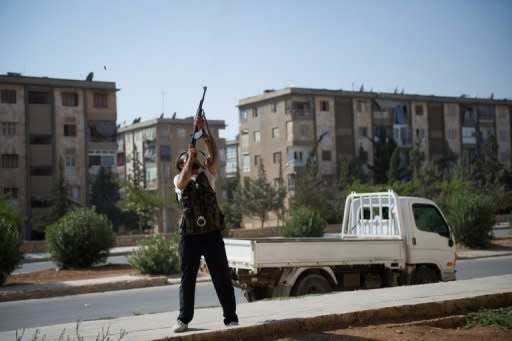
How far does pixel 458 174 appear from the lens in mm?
64938

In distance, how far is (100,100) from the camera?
65688 mm

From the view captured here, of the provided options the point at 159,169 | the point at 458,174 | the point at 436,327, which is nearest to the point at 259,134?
the point at 159,169

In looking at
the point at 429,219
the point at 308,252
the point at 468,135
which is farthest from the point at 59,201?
the point at 468,135

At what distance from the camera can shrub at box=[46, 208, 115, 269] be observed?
2400cm

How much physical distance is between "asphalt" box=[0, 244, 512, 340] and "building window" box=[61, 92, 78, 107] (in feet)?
185

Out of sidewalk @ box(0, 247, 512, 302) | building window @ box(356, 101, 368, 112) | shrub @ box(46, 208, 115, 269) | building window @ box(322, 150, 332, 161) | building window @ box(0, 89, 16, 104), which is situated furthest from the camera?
building window @ box(356, 101, 368, 112)

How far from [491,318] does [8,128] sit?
57484mm

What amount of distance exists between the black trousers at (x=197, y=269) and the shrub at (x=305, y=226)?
2213 cm

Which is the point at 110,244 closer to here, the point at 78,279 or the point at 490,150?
the point at 78,279

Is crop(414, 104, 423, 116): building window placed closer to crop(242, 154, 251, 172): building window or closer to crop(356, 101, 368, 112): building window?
crop(356, 101, 368, 112): building window

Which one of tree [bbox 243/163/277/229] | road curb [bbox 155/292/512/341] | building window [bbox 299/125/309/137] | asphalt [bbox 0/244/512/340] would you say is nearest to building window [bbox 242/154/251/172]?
building window [bbox 299/125/309/137]

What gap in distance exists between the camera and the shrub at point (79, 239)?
945 inches

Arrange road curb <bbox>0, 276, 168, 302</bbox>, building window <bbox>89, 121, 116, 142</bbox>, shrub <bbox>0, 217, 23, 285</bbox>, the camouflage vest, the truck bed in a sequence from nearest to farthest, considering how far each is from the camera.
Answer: the camouflage vest, the truck bed, road curb <bbox>0, 276, 168, 302</bbox>, shrub <bbox>0, 217, 23, 285</bbox>, building window <bbox>89, 121, 116, 142</bbox>

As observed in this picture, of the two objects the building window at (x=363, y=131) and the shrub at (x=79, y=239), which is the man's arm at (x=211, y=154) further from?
the building window at (x=363, y=131)
